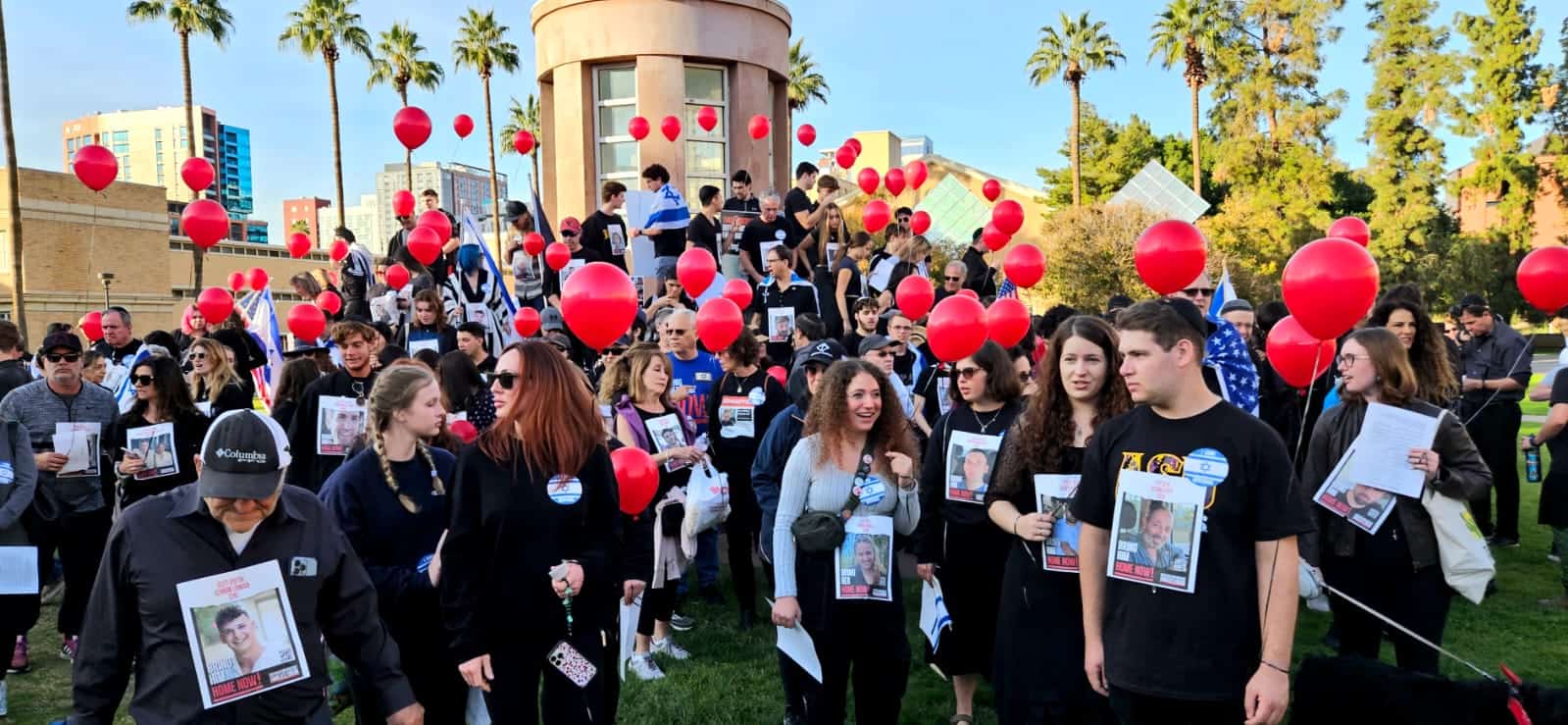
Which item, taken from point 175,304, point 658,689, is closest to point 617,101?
point 658,689

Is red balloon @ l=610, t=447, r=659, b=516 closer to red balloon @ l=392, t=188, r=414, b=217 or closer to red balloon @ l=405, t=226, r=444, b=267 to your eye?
red balloon @ l=405, t=226, r=444, b=267

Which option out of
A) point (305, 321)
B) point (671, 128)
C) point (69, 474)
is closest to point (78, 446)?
point (69, 474)

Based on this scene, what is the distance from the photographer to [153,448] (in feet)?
18.3

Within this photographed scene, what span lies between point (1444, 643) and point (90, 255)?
48.4m

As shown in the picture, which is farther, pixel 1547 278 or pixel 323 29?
pixel 323 29

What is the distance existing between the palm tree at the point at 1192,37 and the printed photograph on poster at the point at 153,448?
39.5 meters

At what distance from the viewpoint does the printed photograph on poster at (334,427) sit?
215 inches

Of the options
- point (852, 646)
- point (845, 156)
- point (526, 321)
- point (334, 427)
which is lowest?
point (852, 646)

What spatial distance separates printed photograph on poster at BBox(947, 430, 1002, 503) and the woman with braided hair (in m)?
2.09

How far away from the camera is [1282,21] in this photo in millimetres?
39750

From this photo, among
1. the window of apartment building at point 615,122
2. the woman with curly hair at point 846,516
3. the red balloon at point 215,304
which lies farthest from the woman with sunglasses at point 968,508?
the window of apartment building at point 615,122

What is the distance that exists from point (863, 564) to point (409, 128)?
8692 mm

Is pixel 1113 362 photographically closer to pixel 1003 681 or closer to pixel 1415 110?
pixel 1003 681

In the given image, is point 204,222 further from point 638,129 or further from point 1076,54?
point 1076,54
